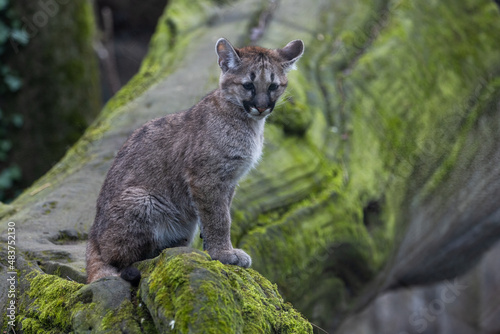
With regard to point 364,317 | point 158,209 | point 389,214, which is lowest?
point 364,317

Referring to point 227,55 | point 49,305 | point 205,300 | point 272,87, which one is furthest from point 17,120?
point 205,300

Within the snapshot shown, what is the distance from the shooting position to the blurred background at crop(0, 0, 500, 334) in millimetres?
6070

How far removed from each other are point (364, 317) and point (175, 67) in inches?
260

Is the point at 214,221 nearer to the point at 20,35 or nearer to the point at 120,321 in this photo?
the point at 120,321

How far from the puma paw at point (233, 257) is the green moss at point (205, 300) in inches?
36.6

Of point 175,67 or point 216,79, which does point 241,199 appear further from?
point 175,67

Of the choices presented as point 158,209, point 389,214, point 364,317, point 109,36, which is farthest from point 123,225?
point 109,36

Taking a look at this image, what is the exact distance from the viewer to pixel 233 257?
4.90 m

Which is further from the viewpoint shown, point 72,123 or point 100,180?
point 72,123

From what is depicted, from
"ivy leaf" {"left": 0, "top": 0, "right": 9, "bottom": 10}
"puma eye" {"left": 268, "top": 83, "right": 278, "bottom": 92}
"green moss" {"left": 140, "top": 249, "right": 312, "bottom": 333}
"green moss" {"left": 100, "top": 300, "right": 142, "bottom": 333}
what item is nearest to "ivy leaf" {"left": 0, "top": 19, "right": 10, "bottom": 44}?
"ivy leaf" {"left": 0, "top": 0, "right": 9, "bottom": 10}

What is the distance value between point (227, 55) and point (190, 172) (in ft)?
3.90

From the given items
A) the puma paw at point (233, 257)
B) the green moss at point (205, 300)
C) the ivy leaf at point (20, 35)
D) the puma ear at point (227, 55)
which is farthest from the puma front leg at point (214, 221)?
the ivy leaf at point (20, 35)

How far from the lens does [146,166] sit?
5102 millimetres

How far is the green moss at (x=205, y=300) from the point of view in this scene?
326 cm
